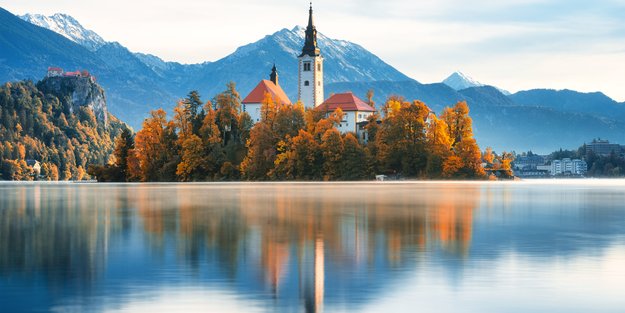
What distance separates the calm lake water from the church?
10213 centimetres

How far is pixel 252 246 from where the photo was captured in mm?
26672

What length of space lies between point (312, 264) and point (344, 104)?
121m

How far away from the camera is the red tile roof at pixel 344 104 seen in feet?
463

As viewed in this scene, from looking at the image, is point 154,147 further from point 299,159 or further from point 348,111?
point 348,111

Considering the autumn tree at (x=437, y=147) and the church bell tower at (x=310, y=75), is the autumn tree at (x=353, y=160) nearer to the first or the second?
the autumn tree at (x=437, y=147)

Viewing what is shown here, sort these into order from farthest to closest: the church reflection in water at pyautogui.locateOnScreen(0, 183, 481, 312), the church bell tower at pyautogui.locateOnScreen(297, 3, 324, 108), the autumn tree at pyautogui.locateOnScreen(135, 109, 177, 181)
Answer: the church bell tower at pyautogui.locateOnScreen(297, 3, 324, 108) < the autumn tree at pyautogui.locateOnScreen(135, 109, 177, 181) < the church reflection in water at pyautogui.locateOnScreen(0, 183, 481, 312)

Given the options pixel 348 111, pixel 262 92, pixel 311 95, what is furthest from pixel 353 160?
pixel 311 95

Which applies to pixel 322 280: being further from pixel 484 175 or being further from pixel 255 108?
pixel 255 108

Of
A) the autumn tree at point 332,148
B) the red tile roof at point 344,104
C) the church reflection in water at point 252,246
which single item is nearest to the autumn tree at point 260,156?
the autumn tree at point 332,148

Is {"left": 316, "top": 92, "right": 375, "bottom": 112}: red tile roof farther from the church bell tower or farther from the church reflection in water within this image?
the church reflection in water

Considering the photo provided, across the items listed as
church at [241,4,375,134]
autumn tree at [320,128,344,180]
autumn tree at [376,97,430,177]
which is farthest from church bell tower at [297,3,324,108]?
autumn tree at [376,97,430,177]

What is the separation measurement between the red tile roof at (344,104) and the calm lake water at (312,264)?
10184 centimetres

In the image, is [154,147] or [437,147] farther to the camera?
[154,147]

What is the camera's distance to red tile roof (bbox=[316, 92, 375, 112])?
141 meters
